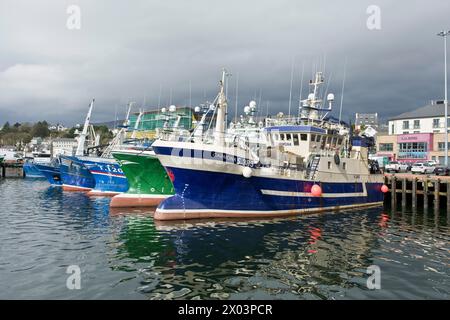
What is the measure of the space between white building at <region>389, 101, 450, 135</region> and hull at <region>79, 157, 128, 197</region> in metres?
58.6

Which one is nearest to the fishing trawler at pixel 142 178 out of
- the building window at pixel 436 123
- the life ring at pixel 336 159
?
the life ring at pixel 336 159

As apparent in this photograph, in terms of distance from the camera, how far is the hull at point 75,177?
41.6 meters

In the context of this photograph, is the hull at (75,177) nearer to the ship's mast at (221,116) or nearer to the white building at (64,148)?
the white building at (64,148)

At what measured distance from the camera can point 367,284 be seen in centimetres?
1112

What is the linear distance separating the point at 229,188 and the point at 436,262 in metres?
11.3

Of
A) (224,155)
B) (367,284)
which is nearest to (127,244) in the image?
(224,155)

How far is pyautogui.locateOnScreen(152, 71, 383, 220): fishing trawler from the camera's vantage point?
20219 millimetres

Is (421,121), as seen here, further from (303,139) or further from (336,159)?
(303,139)

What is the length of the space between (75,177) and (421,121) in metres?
63.0

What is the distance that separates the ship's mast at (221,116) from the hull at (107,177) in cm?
1785

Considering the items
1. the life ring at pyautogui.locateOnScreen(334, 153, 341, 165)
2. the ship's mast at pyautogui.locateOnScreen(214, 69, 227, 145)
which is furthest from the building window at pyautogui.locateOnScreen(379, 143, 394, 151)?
the ship's mast at pyautogui.locateOnScreen(214, 69, 227, 145)

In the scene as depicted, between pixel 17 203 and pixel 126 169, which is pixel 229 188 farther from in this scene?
pixel 17 203
